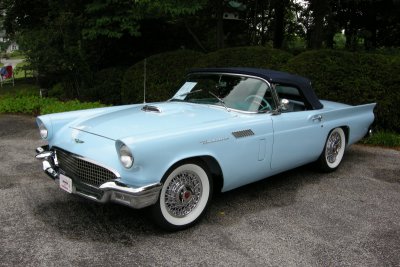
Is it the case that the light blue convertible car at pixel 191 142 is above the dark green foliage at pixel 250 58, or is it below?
below

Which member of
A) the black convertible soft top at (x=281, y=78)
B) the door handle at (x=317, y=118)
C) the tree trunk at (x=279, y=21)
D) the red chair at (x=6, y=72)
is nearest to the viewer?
the black convertible soft top at (x=281, y=78)

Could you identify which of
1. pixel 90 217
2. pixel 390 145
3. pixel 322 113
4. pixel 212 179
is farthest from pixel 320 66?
pixel 90 217

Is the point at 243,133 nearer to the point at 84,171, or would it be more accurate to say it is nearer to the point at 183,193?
the point at 183,193

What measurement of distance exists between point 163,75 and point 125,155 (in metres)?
6.44

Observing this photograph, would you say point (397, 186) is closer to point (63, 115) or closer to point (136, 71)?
point (63, 115)

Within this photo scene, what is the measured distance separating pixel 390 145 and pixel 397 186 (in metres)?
2.24

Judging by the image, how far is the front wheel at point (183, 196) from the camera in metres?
3.25

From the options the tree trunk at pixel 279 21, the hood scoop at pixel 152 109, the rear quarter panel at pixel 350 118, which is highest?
the tree trunk at pixel 279 21

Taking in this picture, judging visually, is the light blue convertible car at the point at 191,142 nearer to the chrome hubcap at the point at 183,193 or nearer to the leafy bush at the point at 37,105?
the chrome hubcap at the point at 183,193

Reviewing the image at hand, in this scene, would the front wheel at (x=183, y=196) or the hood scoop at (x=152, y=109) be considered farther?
the hood scoop at (x=152, y=109)

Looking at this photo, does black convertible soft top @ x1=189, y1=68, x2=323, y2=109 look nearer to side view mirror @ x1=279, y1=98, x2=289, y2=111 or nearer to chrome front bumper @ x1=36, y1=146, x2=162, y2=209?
side view mirror @ x1=279, y1=98, x2=289, y2=111

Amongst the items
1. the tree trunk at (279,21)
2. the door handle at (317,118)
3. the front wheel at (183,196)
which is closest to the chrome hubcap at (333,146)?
the door handle at (317,118)

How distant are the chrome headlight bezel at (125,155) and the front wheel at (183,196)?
0.34m

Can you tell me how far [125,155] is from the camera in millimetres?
3021
